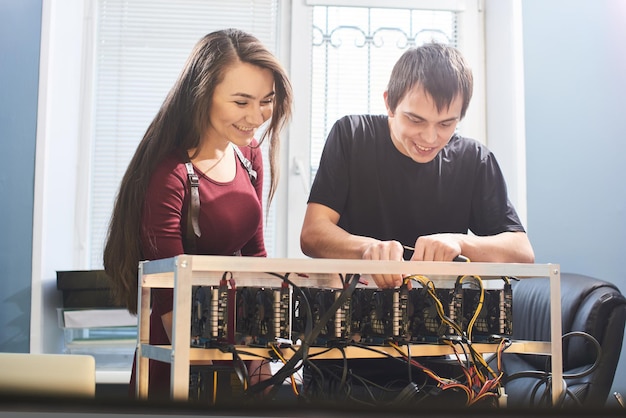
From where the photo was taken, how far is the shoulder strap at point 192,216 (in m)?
1.30

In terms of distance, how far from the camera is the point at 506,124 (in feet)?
8.16

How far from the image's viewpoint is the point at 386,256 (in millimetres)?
1282

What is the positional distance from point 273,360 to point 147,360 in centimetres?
21

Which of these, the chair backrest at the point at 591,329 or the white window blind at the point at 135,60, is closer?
the chair backrest at the point at 591,329

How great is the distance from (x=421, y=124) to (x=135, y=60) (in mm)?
1170

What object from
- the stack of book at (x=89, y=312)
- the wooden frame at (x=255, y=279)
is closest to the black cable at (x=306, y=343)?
the wooden frame at (x=255, y=279)

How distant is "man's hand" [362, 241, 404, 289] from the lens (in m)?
1.22

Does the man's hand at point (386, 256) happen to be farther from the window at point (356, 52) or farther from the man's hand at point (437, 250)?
the window at point (356, 52)

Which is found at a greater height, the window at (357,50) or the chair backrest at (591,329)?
the window at (357,50)

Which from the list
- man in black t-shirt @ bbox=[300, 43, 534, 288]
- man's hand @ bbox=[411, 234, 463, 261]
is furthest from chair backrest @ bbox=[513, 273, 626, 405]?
man's hand @ bbox=[411, 234, 463, 261]

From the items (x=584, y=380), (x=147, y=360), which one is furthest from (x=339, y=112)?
(x=147, y=360)

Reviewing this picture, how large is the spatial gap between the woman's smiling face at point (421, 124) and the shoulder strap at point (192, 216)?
27.3 inches

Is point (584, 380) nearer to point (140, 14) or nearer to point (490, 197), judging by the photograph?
point (490, 197)

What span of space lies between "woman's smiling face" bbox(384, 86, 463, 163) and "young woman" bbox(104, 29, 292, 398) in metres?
0.34
